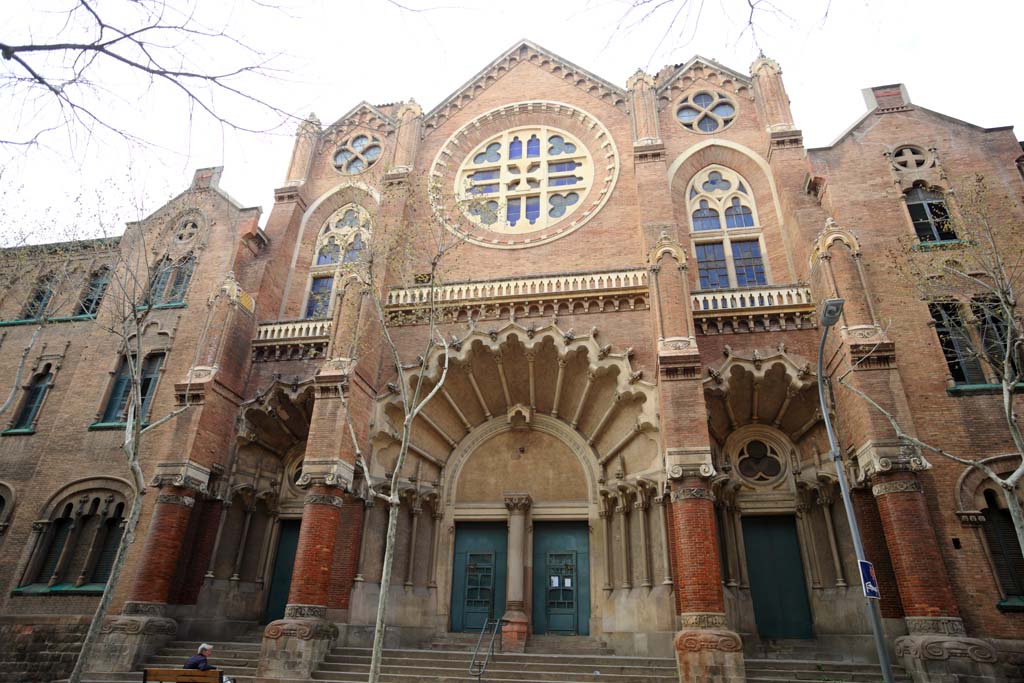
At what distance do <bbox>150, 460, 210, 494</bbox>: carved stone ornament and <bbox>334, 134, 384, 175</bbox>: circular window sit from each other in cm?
1287

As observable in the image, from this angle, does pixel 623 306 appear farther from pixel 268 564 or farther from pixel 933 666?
pixel 268 564

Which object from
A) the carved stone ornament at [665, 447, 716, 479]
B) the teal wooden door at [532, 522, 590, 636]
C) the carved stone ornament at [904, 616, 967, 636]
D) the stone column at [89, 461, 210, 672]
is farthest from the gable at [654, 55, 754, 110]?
the stone column at [89, 461, 210, 672]

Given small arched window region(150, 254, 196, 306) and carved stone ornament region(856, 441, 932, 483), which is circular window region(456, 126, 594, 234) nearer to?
small arched window region(150, 254, 196, 306)

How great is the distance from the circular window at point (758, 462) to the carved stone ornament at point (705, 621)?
5342 mm

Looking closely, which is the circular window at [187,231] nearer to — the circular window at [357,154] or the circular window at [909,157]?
the circular window at [357,154]

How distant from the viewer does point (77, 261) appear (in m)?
23.2

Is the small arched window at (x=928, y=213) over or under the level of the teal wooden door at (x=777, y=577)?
over

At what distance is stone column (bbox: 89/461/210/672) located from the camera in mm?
13703

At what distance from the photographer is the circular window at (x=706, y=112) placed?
21672 millimetres

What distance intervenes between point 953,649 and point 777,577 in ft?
15.2

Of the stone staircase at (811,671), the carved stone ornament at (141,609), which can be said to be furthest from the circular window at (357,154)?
the stone staircase at (811,671)

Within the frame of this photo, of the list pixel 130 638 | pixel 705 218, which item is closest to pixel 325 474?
pixel 130 638

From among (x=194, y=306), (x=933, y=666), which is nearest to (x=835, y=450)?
(x=933, y=666)

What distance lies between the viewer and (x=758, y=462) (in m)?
16.5
